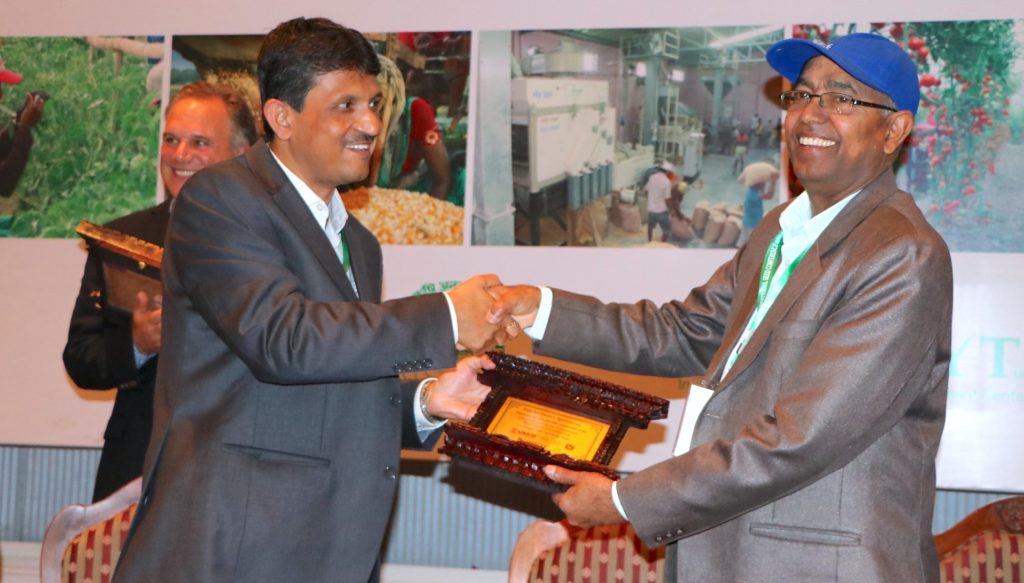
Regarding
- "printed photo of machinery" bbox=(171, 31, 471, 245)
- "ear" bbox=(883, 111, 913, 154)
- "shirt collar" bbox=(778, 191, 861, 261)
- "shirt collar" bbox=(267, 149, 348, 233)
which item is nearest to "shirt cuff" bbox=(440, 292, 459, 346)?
"shirt collar" bbox=(267, 149, 348, 233)

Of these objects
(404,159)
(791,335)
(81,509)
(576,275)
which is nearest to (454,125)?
(404,159)

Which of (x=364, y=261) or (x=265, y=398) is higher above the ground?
(x=364, y=261)

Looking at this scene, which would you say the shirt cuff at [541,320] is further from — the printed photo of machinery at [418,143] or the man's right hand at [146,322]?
the printed photo of machinery at [418,143]

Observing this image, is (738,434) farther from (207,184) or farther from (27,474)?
(27,474)

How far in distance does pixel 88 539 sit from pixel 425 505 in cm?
193

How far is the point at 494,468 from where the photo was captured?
10.0 ft

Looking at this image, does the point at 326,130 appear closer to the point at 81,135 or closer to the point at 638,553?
the point at 638,553

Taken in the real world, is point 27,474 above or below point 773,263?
below

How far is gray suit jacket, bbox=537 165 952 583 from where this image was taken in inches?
102

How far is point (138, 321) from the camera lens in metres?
3.70

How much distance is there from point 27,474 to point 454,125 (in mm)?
2652

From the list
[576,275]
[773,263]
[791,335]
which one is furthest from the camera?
[576,275]

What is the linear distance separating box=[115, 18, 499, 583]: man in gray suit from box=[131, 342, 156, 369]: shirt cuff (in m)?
0.96

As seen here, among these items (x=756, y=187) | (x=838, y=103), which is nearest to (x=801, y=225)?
(x=838, y=103)
